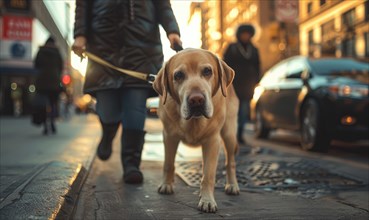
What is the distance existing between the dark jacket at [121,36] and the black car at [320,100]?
320 cm

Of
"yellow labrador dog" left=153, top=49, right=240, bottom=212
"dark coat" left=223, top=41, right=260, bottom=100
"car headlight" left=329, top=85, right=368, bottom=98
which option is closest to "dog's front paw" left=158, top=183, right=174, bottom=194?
"yellow labrador dog" left=153, top=49, right=240, bottom=212

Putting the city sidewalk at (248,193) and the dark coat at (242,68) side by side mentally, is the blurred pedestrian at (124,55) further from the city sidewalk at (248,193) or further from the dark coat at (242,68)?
the dark coat at (242,68)

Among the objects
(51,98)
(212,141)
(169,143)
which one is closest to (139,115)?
(169,143)

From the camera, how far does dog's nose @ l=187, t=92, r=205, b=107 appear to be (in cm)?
285

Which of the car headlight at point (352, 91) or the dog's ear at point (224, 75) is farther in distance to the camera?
the car headlight at point (352, 91)

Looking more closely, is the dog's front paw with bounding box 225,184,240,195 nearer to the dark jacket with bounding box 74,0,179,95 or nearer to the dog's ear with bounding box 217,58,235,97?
the dog's ear with bounding box 217,58,235,97

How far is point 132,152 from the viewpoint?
4121 mm

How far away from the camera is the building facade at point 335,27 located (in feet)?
110

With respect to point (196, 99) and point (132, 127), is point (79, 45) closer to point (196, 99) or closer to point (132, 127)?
point (132, 127)

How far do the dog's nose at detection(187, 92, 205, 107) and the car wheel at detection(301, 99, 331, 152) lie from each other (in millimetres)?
4138

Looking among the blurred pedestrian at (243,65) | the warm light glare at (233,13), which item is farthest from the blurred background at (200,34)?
the warm light glare at (233,13)

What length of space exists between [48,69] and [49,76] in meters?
0.17

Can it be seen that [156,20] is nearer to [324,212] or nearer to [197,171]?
[197,171]

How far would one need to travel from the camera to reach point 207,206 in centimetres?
300
